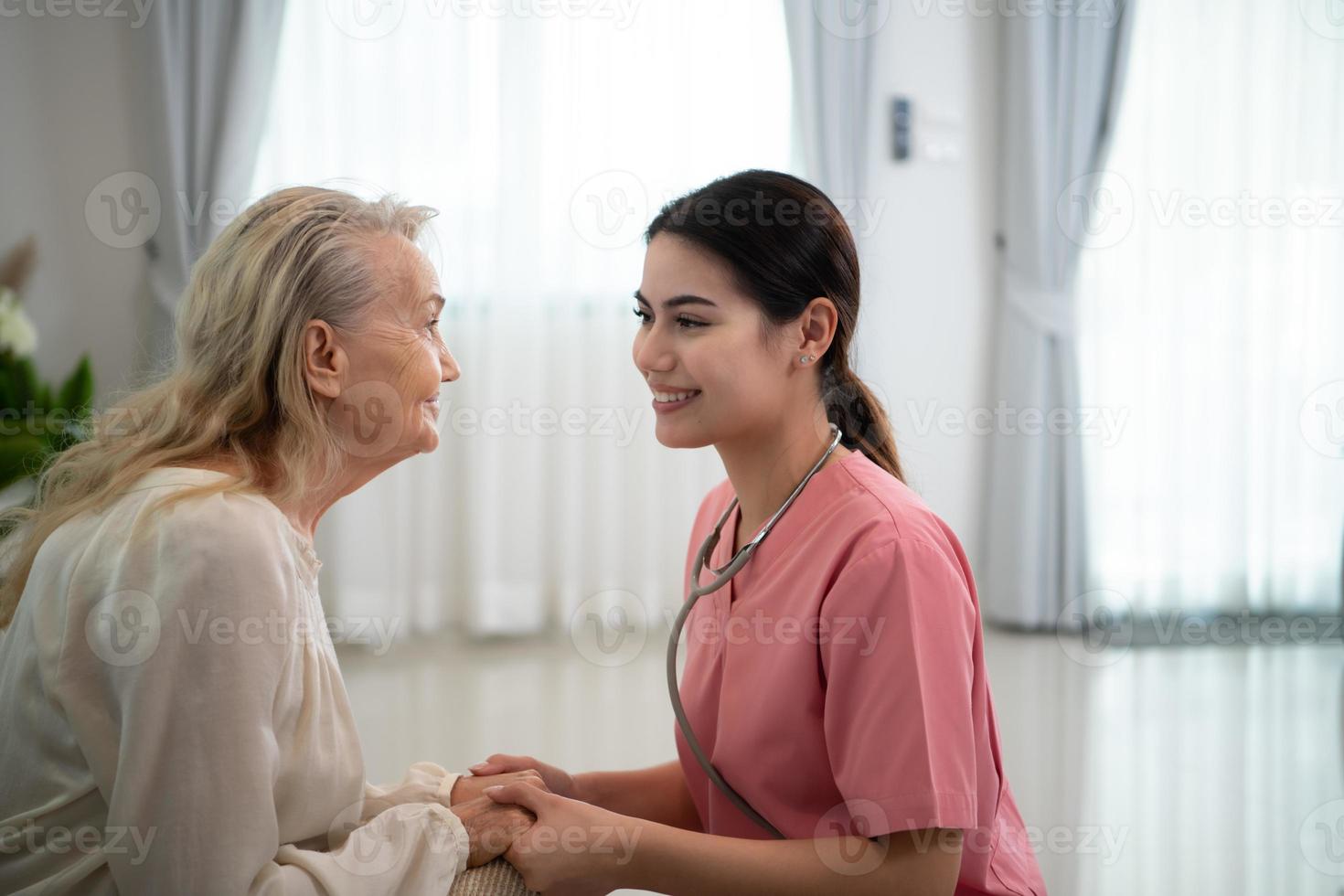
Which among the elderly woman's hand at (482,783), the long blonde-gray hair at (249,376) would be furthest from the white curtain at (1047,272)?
the long blonde-gray hair at (249,376)

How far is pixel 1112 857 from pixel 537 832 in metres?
A: 1.68

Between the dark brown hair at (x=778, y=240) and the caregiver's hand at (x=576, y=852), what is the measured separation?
0.63 metres

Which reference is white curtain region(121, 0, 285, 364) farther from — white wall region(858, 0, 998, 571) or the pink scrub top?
the pink scrub top

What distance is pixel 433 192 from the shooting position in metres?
3.78

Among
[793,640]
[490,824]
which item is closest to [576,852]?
[490,824]

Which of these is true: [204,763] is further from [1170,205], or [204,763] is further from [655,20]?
[1170,205]

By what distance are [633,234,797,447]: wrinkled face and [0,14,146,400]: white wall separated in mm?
3069

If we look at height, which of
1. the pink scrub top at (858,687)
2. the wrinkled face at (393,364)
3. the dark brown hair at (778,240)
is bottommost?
the pink scrub top at (858,687)

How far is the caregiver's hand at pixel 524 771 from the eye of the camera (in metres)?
1.35

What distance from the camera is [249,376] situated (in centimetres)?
119

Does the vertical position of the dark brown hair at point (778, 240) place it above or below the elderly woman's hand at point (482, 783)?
above

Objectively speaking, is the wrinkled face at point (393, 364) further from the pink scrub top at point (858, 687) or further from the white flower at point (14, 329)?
the white flower at point (14, 329)

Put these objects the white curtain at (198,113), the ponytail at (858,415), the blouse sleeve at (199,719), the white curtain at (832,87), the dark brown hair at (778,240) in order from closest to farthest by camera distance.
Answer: the blouse sleeve at (199,719) → the dark brown hair at (778,240) → the ponytail at (858,415) → the white curtain at (198,113) → the white curtain at (832,87)

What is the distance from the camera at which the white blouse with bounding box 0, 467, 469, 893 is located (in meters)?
0.96
